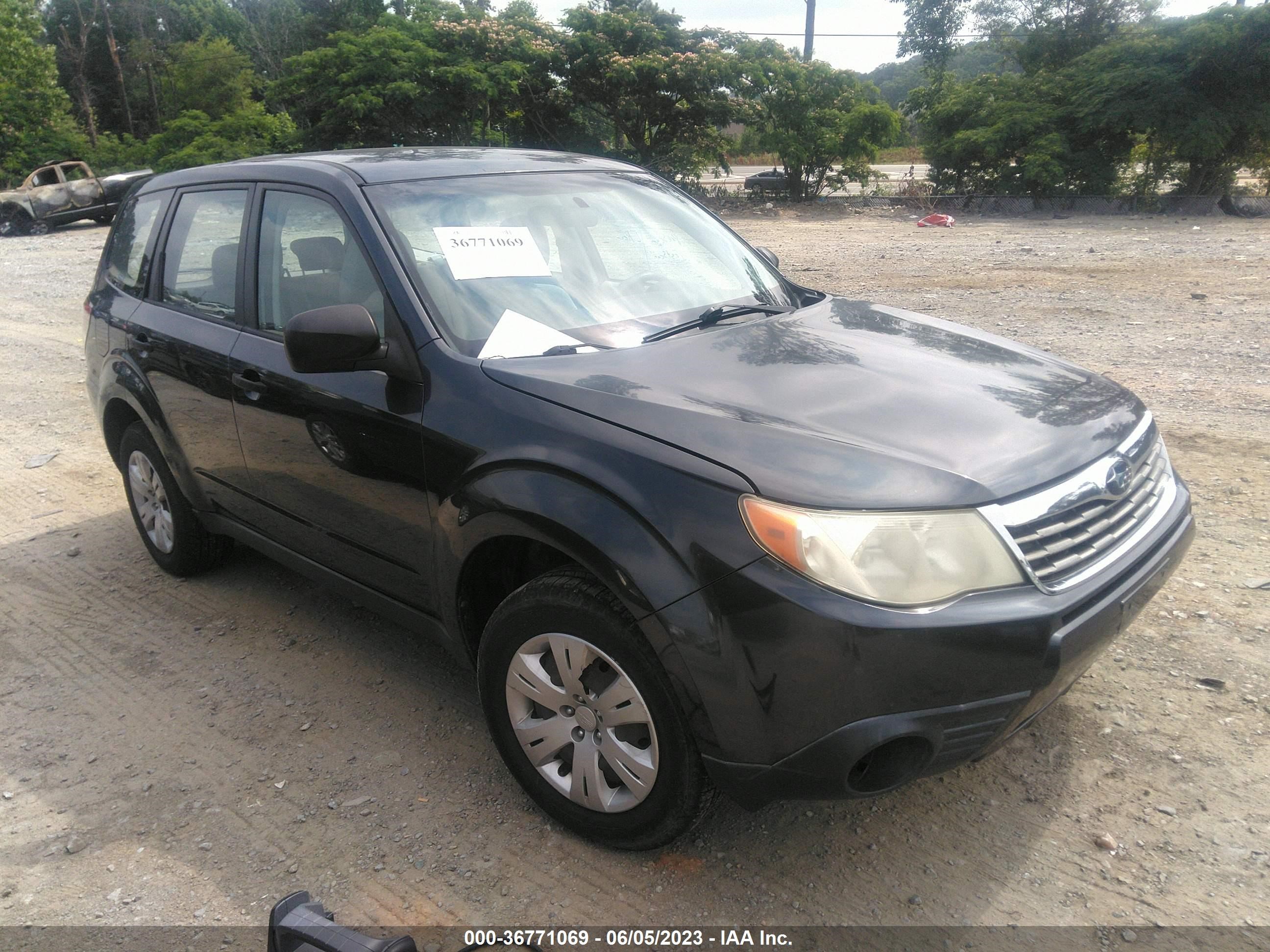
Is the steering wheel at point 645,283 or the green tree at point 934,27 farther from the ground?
the green tree at point 934,27

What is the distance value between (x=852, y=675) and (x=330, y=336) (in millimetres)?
1689

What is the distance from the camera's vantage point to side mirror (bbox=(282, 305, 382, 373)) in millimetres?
2760

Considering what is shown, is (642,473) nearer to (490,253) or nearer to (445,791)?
(490,253)

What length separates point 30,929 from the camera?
8.27 ft

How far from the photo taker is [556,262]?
128 inches

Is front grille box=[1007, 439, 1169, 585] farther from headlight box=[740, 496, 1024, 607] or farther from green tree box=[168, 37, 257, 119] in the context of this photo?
green tree box=[168, 37, 257, 119]

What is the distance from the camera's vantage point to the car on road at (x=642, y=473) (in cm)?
216

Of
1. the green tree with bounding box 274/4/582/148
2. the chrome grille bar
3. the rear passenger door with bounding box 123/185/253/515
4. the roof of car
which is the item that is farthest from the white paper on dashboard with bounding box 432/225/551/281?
the green tree with bounding box 274/4/582/148

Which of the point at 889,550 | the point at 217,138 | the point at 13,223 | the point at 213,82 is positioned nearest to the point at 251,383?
the point at 889,550

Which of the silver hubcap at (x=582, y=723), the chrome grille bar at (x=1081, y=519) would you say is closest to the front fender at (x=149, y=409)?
the silver hubcap at (x=582, y=723)

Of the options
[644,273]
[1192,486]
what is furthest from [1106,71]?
[644,273]

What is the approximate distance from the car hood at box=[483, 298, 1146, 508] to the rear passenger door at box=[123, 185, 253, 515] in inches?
57.3

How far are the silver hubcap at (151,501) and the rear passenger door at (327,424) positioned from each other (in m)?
0.98

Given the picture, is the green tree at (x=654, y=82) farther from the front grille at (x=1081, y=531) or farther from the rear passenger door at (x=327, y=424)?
the front grille at (x=1081, y=531)
